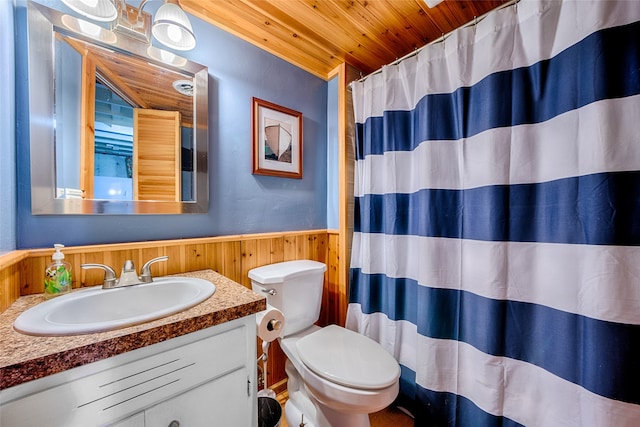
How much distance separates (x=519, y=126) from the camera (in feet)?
2.94

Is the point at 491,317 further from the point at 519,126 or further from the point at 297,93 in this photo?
the point at 297,93

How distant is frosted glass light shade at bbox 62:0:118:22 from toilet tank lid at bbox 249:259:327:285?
1.17 m

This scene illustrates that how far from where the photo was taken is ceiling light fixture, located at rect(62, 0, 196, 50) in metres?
0.86

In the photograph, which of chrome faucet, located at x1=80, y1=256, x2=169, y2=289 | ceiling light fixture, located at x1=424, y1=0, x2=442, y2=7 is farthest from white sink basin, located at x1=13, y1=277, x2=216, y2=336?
ceiling light fixture, located at x1=424, y1=0, x2=442, y2=7

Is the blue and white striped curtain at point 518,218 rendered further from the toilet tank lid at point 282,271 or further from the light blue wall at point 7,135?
the light blue wall at point 7,135

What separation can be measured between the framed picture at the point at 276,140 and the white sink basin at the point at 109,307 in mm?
706

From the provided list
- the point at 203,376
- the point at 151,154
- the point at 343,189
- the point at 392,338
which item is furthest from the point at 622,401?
the point at 151,154

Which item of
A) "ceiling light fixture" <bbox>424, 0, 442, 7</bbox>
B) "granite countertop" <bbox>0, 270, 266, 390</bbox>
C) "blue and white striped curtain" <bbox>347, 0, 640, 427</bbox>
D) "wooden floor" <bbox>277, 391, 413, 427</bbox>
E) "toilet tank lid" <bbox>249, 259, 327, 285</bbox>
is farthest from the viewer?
"wooden floor" <bbox>277, 391, 413, 427</bbox>

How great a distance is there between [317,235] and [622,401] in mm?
1343

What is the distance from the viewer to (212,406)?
0.69 metres

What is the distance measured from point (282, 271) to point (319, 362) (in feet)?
1.47

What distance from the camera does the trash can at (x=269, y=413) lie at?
3.27 ft

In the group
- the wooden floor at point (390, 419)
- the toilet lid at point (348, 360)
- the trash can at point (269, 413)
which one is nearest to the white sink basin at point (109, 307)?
the toilet lid at point (348, 360)

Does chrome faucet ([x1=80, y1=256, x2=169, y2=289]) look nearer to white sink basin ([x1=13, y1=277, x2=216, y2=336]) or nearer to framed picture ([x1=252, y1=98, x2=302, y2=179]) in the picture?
white sink basin ([x1=13, y1=277, x2=216, y2=336])
